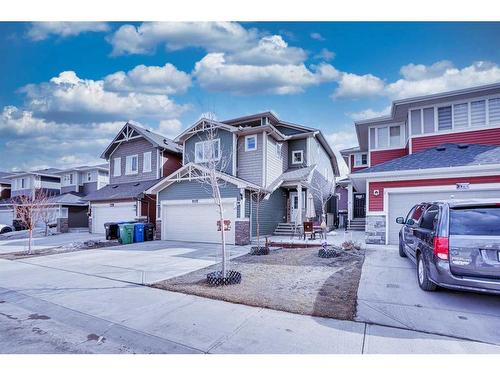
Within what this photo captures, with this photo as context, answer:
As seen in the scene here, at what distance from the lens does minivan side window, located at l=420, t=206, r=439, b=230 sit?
17.3ft

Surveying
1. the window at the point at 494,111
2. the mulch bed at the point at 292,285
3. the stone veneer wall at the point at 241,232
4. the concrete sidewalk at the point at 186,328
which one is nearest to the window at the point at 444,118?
the window at the point at 494,111

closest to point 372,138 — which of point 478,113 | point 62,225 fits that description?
point 478,113

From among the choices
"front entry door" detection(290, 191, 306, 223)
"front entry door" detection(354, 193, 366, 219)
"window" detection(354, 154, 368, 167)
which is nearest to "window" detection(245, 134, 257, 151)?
"front entry door" detection(290, 191, 306, 223)

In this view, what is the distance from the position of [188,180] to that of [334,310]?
38.3 ft

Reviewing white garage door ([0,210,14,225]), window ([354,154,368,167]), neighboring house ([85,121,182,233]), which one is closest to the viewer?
neighboring house ([85,121,182,233])

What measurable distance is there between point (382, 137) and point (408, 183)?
4943 millimetres

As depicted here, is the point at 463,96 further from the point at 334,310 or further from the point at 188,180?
the point at 188,180

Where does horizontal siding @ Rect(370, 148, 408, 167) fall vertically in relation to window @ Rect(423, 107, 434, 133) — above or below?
below

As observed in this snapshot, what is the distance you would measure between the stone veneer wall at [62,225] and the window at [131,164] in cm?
744

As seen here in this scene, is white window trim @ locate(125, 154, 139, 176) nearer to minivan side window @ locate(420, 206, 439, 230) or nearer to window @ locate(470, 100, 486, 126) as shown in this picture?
minivan side window @ locate(420, 206, 439, 230)

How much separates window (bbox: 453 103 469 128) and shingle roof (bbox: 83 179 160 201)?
17.0 metres

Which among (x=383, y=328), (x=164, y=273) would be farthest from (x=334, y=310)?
(x=164, y=273)

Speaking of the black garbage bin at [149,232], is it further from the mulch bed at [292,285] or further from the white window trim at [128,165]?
the mulch bed at [292,285]

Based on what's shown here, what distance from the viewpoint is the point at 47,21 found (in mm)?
5359
